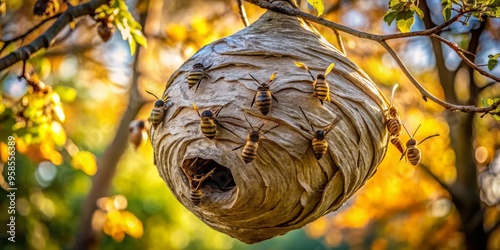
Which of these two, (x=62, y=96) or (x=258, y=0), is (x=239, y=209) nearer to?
(x=258, y=0)

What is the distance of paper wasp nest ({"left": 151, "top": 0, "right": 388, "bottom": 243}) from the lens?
157 cm

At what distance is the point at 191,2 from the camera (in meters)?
5.98

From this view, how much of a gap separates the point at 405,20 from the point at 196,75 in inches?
20.9

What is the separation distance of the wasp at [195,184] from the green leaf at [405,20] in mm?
578

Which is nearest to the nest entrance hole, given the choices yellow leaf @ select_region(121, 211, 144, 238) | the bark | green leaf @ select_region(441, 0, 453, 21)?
green leaf @ select_region(441, 0, 453, 21)

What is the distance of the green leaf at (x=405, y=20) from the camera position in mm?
1547

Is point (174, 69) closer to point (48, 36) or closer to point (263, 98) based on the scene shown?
point (48, 36)

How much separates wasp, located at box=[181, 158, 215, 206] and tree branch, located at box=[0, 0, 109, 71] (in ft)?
1.85

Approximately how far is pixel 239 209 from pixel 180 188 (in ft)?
0.60

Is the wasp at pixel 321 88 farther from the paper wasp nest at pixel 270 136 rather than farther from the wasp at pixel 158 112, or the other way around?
the wasp at pixel 158 112

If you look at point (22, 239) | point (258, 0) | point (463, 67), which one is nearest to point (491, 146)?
point (463, 67)

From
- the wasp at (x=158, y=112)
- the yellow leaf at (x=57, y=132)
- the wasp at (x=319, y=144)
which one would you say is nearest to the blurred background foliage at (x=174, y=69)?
the yellow leaf at (x=57, y=132)

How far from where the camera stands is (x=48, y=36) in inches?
75.1

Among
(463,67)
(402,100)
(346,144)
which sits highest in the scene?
(346,144)
